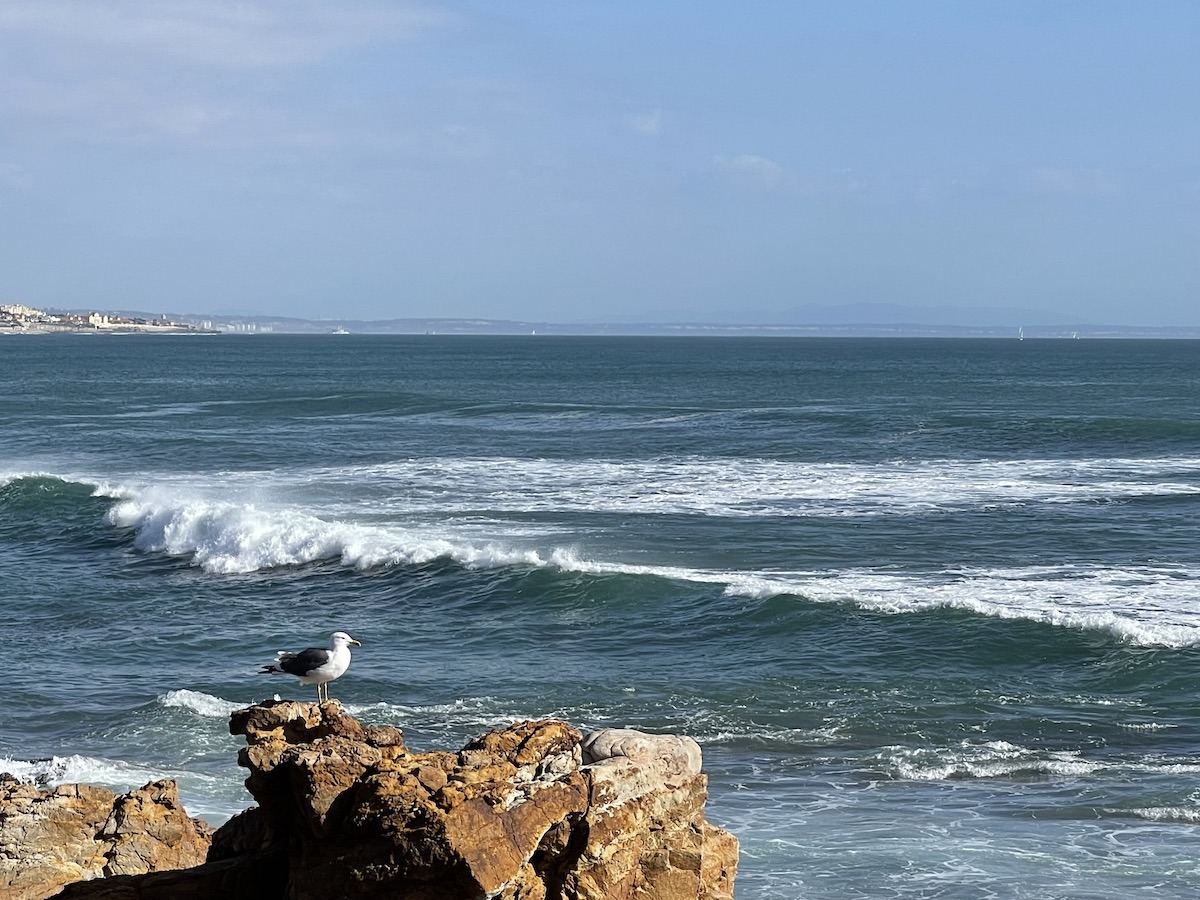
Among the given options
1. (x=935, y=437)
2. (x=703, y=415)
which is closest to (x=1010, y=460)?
(x=935, y=437)

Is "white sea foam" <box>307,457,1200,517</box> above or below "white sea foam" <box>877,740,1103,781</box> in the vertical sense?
above

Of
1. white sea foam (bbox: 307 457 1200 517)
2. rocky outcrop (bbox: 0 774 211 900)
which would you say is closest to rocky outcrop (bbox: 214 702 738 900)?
rocky outcrop (bbox: 0 774 211 900)

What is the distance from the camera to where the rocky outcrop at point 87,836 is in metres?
7.98

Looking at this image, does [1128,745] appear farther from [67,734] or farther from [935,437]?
[935,437]

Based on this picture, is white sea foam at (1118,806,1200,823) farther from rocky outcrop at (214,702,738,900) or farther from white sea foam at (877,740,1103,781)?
rocky outcrop at (214,702,738,900)

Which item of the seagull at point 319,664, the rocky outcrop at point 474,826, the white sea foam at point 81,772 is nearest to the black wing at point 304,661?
the seagull at point 319,664

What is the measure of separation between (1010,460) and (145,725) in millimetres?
30058

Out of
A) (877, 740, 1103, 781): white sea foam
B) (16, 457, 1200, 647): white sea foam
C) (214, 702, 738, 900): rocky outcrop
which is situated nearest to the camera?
(214, 702, 738, 900): rocky outcrop

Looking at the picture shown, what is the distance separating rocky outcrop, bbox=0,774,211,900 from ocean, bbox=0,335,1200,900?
9.46ft

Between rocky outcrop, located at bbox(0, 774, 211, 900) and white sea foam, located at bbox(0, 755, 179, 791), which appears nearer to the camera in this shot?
rocky outcrop, located at bbox(0, 774, 211, 900)

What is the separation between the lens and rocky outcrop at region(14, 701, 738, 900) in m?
6.49

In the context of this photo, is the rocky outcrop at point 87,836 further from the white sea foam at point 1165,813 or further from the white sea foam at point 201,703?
the white sea foam at point 1165,813

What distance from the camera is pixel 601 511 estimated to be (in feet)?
96.8

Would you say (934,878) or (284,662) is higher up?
(284,662)
